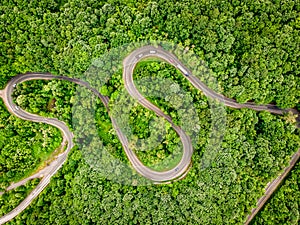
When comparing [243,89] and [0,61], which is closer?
[243,89]

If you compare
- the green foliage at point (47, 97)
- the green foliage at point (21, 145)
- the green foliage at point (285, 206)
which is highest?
the green foliage at point (47, 97)

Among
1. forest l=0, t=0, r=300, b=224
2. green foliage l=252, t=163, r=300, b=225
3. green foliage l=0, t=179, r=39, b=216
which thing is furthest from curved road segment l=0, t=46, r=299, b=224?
green foliage l=252, t=163, r=300, b=225

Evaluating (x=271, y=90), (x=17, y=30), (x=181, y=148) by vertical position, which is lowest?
(x=181, y=148)

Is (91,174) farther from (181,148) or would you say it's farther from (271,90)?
(271,90)

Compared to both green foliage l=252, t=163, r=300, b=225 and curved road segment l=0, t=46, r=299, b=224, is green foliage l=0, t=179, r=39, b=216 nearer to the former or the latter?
curved road segment l=0, t=46, r=299, b=224

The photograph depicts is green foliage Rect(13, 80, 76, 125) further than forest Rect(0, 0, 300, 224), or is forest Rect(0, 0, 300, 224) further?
green foliage Rect(13, 80, 76, 125)

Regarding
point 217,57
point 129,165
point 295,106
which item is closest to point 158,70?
point 217,57

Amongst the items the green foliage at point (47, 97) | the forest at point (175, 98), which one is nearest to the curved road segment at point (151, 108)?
the forest at point (175, 98)

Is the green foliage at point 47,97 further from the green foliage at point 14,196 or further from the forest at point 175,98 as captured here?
the green foliage at point 14,196

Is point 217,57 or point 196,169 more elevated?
point 217,57
